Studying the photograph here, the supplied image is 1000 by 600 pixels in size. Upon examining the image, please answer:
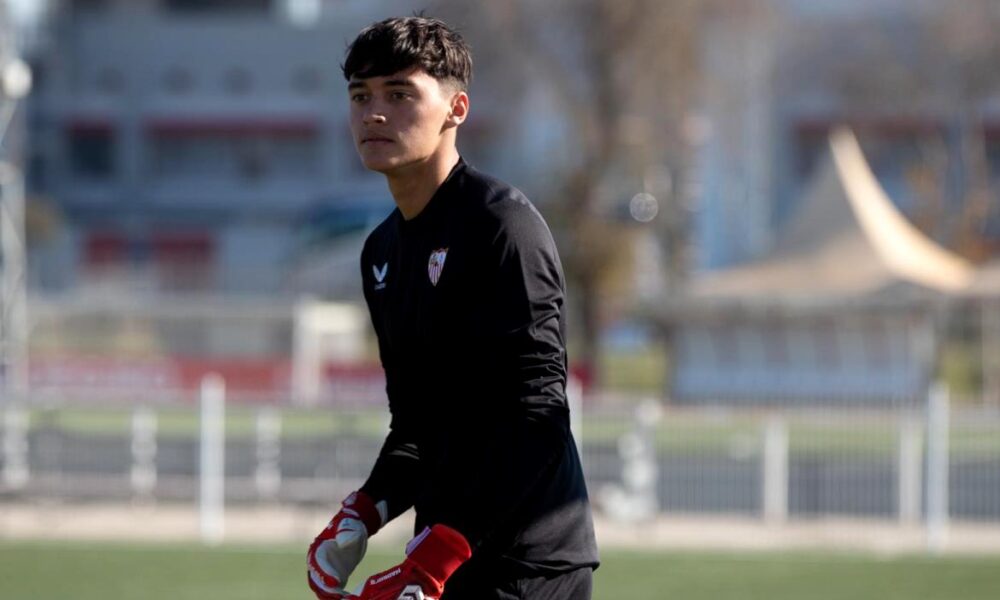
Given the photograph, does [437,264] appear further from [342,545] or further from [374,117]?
[342,545]

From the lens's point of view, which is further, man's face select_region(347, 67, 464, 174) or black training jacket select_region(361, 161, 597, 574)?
man's face select_region(347, 67, 464, 174)

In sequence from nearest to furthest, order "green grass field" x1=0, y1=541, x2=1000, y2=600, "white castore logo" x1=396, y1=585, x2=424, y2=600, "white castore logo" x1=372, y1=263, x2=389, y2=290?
"white castore logo" x1=396, y1=585, x2=424, y2=600 < "white castore logo" x1=372, y1=263, x2=389, y2=290 < "green grass field" x1=0, y1=541, x2=1000, y2=600

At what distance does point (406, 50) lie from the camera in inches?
135

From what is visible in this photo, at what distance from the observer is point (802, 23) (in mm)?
54750

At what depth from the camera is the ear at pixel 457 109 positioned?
3.53 m

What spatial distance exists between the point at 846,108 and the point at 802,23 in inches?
125

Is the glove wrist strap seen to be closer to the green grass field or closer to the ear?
the ear

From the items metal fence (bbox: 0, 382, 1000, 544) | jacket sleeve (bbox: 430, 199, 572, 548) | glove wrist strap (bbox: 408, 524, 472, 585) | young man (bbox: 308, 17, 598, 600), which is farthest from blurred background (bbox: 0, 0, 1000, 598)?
glove wrist strap (bbox: 408, 524, 472, 585)

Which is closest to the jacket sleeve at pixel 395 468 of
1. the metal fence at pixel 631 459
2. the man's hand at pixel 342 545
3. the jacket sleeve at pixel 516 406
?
the man's hand at pixel 342 545

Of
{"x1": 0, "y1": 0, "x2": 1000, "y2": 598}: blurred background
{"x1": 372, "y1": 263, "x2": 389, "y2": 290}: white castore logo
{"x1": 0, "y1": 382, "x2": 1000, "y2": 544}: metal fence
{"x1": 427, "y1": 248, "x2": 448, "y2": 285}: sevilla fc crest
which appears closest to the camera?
{"x1": 427, "y1": 248, "x2": 448, "y2": 285}: sevilla fc crest

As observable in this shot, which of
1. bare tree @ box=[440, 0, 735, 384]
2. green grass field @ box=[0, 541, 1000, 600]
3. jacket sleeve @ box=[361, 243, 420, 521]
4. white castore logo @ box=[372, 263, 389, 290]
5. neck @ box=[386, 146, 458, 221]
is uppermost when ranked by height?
bare tree @ box=[440, 0, 735, 384]

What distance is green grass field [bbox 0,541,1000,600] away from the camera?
473 inches

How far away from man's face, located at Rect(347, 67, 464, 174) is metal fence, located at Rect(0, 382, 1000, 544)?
43.5 feet

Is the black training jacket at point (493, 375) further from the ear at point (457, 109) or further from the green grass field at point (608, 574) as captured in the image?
the green grass field at point (608, 574)
